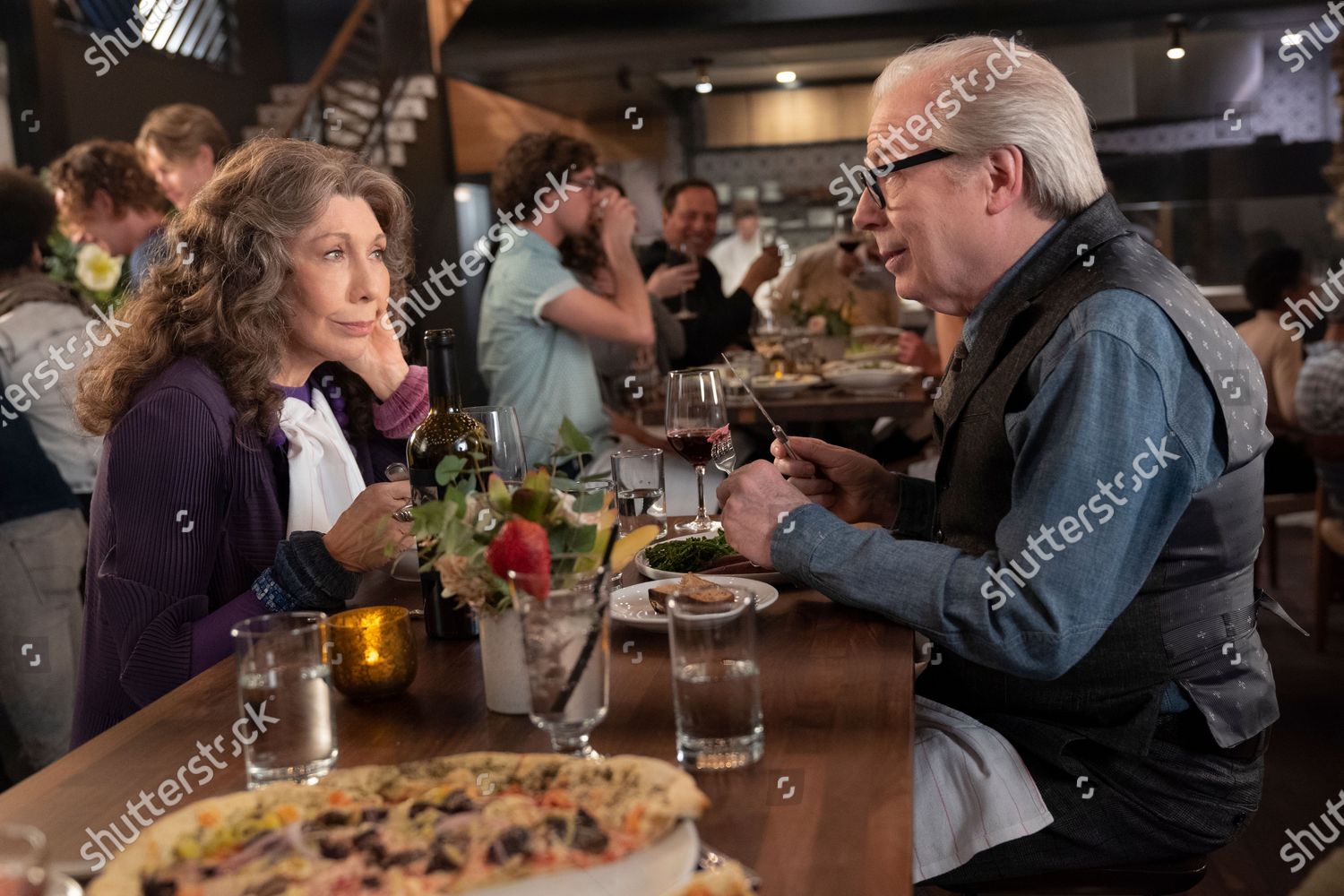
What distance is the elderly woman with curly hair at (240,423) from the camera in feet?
5.38

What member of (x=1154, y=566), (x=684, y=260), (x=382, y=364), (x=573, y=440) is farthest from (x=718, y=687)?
(x=684, y=260)

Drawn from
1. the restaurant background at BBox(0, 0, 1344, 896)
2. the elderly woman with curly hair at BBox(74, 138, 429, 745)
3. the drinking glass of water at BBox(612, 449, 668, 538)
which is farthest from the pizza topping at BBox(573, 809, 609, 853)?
the restaurant background at BBox(0, 0, 1344, 896)

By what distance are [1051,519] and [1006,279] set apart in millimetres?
470

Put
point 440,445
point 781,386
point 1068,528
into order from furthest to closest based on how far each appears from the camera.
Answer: point 781,386 → point 440,445 → point 1068,528

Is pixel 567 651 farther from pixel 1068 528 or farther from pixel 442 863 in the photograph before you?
pixel 1068 528

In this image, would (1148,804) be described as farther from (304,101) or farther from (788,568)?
(304,101)

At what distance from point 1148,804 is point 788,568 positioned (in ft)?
1.83

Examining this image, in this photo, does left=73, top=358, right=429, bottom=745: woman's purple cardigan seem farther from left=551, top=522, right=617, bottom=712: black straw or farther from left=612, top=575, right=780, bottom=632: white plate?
left=551, top=522, right=617, bottom=712: black straw

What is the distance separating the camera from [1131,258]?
5.22 ft

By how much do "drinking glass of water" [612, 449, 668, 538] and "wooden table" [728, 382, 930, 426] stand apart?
6.59 ft

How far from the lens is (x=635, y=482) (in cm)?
191

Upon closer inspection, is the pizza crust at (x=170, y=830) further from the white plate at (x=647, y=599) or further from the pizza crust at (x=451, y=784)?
the white plate at (x=647, y=599)

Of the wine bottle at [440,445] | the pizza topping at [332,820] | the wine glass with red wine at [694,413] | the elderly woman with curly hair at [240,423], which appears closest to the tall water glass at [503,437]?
the wine bottle at [440,445]

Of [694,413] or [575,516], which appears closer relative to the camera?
[575,516]
